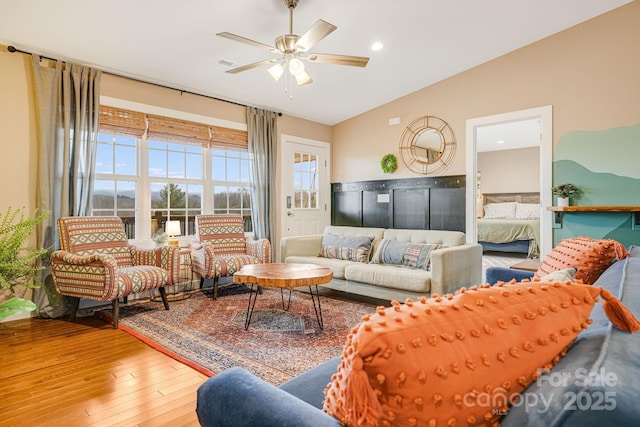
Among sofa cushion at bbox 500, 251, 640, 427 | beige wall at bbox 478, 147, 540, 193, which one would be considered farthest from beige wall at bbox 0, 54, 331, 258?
beige wall at bbox 478, 147, 540, 193

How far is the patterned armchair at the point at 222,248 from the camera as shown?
13.0ft

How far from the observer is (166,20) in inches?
120

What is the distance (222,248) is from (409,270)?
237 cm

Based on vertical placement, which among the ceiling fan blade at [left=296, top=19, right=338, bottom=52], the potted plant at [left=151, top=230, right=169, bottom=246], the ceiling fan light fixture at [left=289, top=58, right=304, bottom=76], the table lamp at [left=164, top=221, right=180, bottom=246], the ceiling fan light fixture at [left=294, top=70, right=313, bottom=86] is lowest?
the potted plant at [left=151, top=230, right=169, bottom=246]

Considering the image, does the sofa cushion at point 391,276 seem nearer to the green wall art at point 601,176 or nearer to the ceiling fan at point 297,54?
the ceiling fan at point 297,54

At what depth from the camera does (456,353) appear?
541 millimetres

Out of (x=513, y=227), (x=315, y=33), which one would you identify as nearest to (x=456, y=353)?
(x=315, y=33)

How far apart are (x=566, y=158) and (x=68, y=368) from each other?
5130 mm

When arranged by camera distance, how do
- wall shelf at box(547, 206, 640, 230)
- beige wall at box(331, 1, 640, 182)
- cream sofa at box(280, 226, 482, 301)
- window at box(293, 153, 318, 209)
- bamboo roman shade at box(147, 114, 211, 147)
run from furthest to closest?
1. window at box(293, 153, 318, 209)
2. bamboo roman shade at box(147, 114, 211, 147)
3. beige wall at box(331, 1, 640, 182)
4. wall shelf at box(547, 206, 640, 230)
5. cream sofa at box(280, 226, 482, 301)

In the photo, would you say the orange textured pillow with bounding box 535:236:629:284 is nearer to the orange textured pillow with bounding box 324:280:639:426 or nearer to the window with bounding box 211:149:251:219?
the orange textured pillow with bounding box 324:280:639:426

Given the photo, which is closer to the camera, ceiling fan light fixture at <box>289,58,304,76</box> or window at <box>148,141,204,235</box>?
ceiling fan light fixture at <box>289,58,304,76</box>

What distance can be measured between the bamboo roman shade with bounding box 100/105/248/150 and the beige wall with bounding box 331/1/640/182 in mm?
2535

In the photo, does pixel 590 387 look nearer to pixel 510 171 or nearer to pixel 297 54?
pixel 297 54

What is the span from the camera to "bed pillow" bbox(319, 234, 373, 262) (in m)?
4.08
